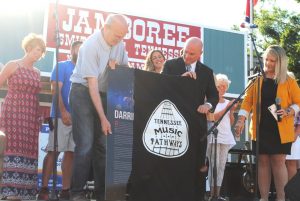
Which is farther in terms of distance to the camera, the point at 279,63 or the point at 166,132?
the point at 279,63

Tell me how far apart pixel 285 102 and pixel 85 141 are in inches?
85.8

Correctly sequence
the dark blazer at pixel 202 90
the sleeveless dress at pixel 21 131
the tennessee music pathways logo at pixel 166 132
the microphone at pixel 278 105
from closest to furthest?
1. the tennessee music pathways logo at pixel 166 132
2. the dark blazer at pixel 202 90
3. the sleeveless dress at pixel 21 131
4. the microphone at pixel 278 105

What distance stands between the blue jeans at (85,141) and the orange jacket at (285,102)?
169cm

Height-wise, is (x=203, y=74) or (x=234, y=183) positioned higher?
(x=203, y=74)

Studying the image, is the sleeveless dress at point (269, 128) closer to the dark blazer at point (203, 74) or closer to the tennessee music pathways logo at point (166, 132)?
the dark blazer at point (203, 74)

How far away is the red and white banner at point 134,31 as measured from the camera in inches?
424

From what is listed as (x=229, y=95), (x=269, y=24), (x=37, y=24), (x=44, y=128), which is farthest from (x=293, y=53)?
(x=44, y=128)

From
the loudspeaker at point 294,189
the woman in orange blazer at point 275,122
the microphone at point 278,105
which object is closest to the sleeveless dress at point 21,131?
the woman in orange blazer at point 275,122

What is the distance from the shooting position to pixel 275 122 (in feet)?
16.3

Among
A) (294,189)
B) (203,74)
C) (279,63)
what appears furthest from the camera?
(279,63)

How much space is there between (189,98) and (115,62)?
74 cm

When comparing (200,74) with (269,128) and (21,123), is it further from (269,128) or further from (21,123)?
(21,123)

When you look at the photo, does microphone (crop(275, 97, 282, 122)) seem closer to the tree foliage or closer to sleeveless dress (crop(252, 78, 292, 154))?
sleeveless dress (crop(252, 78, 292, 154))

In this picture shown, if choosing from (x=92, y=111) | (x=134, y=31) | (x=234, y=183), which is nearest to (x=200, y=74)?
(x=92, y=111)
